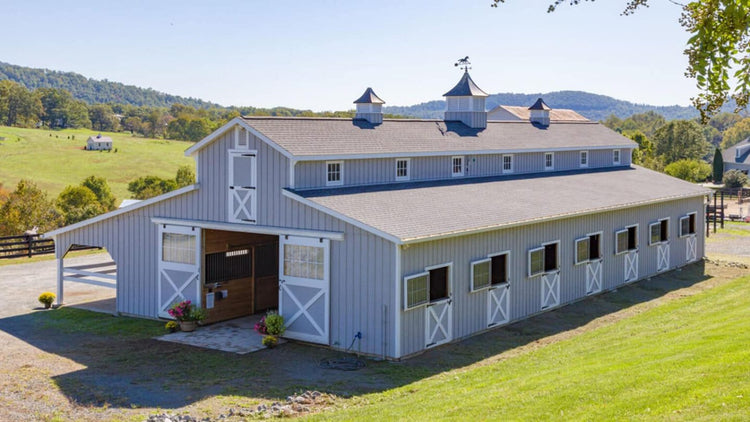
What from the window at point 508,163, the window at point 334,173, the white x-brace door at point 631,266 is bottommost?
the white x-brace door at point 631,266

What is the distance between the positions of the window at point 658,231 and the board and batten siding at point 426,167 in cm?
472

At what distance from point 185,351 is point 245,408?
502 centimetres

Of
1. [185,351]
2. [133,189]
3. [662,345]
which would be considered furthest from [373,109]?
[133,189]

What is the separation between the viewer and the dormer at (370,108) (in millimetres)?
25953

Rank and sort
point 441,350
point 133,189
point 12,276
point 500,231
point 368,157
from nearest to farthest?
point 441,350 → point 500,231 → point 368,157 → point 12,276 → point 133,189

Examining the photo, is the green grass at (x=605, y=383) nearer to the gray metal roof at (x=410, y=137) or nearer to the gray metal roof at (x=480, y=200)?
the gray metal roof at (x=480, y=200)

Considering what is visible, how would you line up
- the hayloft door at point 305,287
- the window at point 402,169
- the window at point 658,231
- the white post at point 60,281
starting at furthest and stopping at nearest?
1. the window at point 658,231
2. the white post at point 60,281
3. the window at point 402,169
4. the hayloft door at point 305,287

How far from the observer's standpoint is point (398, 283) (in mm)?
17516

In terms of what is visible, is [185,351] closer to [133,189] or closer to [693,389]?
[693,389]

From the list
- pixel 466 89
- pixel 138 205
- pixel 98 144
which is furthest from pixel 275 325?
pixel 98 144

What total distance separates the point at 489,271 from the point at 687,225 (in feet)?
50.6

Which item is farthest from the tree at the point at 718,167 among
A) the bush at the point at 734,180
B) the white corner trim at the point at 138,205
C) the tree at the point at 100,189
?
the white corner trim at the point at 138,205

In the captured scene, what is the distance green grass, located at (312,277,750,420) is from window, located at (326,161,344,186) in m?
6.76

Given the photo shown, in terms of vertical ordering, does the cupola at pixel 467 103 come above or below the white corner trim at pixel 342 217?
above
